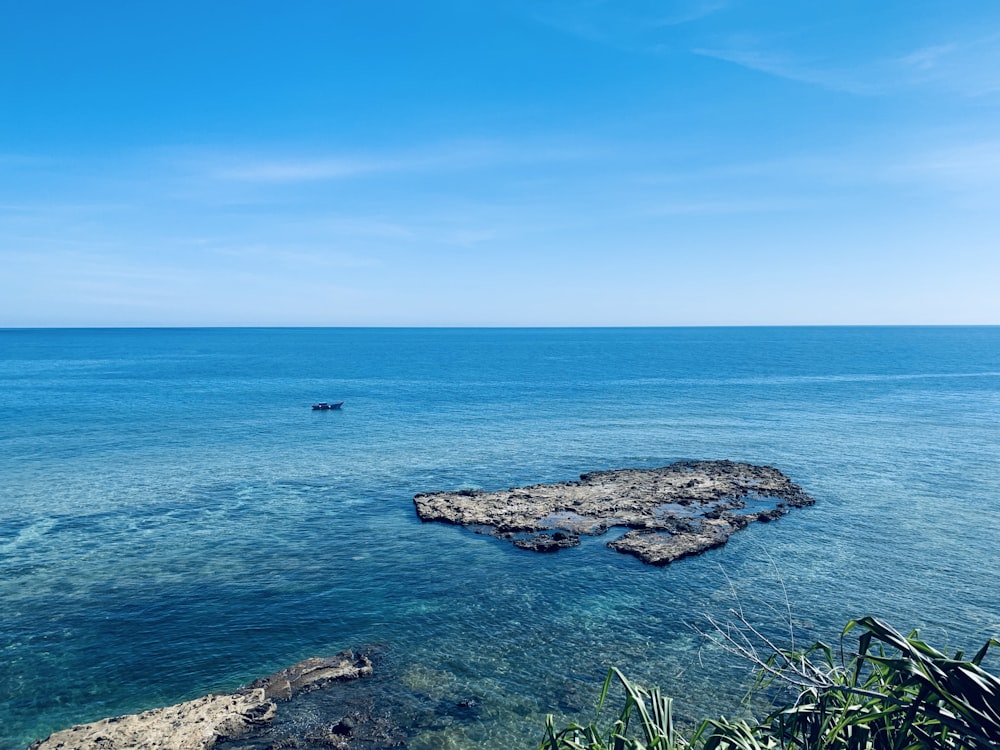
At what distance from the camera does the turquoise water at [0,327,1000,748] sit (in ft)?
97.1

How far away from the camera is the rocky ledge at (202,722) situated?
80.3 ft

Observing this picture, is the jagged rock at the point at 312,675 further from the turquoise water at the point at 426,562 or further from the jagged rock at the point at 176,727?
the turquoise water at the point at 426,562

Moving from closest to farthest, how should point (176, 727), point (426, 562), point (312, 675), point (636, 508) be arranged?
1. point (176, 727)
2. point (312, 675)
3. point (426, 562)
4. point (636, 508)

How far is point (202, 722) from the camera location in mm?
25734

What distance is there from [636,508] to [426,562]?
61.0ft

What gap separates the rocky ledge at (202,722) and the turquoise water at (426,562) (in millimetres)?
1594

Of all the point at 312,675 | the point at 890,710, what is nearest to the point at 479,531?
the point at 312,675

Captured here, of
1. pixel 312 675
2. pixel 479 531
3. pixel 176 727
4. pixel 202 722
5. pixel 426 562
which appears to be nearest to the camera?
pixel 176 727

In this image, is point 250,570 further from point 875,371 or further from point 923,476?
point 875,371

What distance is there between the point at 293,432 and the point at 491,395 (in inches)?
1767

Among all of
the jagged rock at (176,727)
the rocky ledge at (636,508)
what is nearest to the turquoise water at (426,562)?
the jagged rock at (176,727)

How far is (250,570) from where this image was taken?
134 feet

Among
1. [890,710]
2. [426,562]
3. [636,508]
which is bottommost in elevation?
[426,562]

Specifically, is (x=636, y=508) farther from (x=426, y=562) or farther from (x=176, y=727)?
(x=176, y=727)
